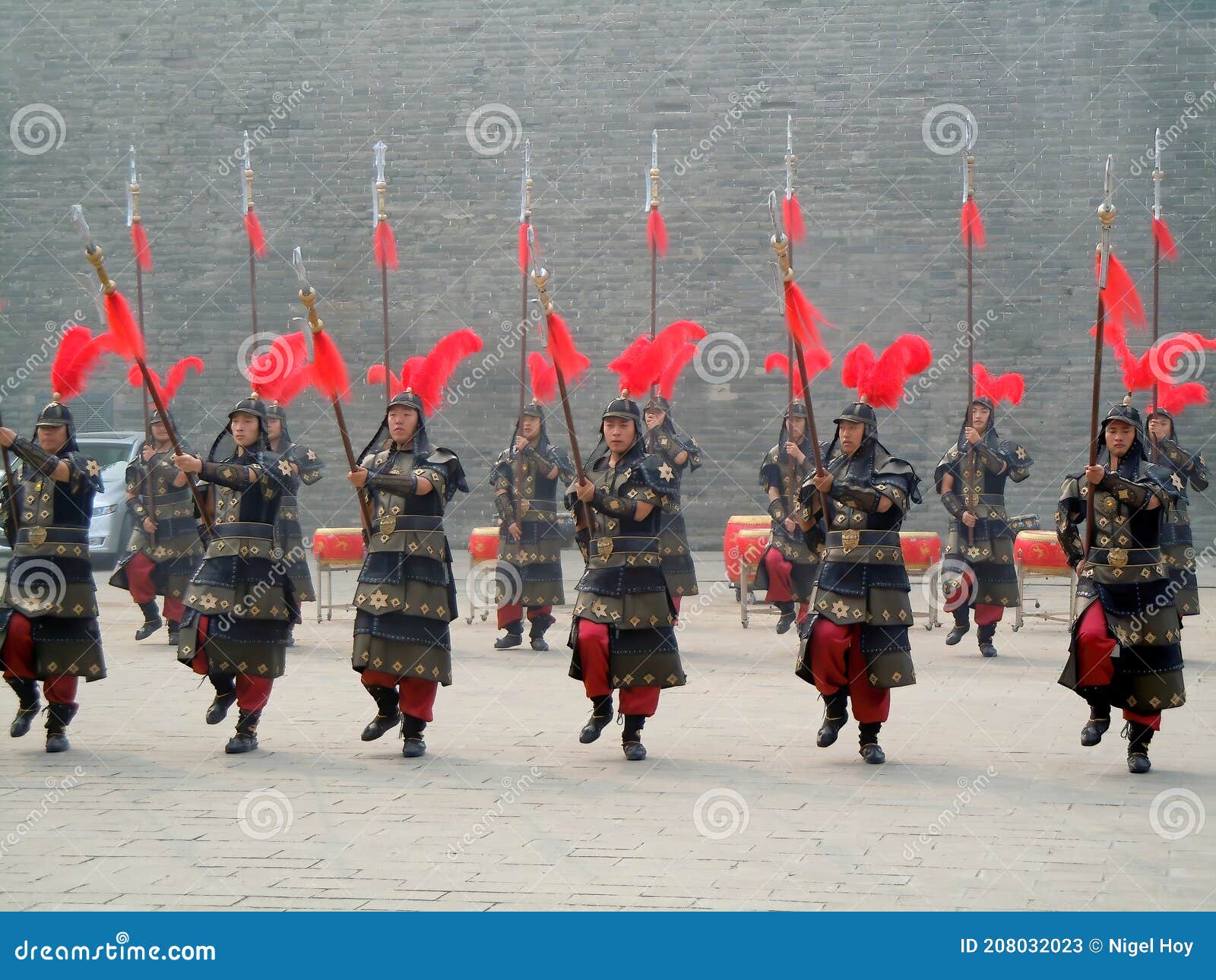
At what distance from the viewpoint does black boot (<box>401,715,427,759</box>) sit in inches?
299

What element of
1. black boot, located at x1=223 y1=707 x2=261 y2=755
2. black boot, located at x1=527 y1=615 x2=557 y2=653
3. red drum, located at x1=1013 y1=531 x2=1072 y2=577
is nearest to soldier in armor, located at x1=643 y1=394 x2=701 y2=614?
black boot, located at x1=527 y1=615 x2=557 y2=653

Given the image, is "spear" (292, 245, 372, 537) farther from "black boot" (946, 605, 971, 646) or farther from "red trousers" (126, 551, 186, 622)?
"black boot" (946, 605, 971, 646)

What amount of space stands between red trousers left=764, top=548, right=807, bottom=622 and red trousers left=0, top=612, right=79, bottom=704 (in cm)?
621

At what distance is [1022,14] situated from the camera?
55.5 ft

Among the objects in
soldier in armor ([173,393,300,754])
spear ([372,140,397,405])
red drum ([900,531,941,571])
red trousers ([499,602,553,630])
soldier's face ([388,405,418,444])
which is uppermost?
spear ([372,140,397,405])

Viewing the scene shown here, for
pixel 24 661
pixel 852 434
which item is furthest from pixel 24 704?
Result: pixel 852 434

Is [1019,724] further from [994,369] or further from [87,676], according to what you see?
[994,369]

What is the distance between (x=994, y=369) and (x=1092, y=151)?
99.5 inches

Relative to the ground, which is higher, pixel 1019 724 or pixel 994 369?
pixel 994 369

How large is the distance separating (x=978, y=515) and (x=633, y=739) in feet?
17.0

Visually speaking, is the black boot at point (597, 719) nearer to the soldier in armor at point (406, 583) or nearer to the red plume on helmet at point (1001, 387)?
the soldier in armor at point (406, 583)

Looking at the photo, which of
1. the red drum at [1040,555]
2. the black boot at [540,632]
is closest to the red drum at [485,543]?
the black boot at [540,632]

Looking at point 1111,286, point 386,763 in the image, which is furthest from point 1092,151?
point 386,763

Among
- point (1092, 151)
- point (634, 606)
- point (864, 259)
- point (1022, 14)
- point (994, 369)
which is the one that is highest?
point (1022, 14)
